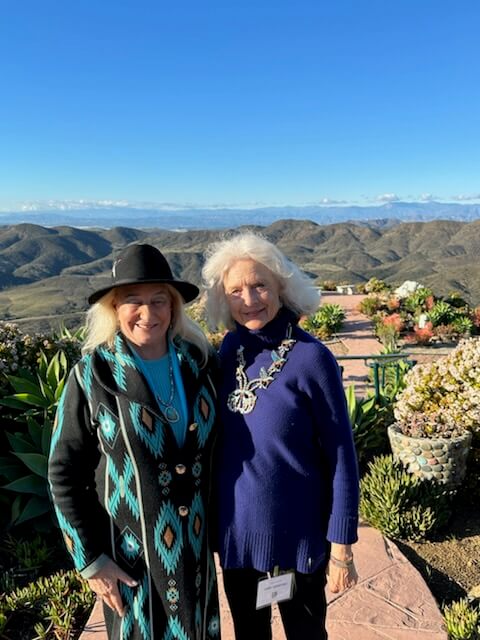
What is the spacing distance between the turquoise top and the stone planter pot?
283cm

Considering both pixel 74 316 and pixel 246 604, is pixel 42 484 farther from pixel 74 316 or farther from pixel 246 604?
pixel 74 316

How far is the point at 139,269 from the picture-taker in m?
1.76

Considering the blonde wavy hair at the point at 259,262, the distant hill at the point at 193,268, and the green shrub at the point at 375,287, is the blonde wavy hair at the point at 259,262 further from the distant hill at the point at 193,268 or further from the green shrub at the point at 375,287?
the distant hill at the point at 193,268

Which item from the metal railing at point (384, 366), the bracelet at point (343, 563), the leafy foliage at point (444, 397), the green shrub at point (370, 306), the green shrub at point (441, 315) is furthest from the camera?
the green shrub at point (370, 306)

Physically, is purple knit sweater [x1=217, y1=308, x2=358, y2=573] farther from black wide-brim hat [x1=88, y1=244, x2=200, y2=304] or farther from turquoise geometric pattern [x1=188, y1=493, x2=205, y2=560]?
black wide-brim hat [x1=88, y1=244, x2=200, y2=304]

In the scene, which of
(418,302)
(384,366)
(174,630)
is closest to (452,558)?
(174,630)

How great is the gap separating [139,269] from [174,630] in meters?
1.25

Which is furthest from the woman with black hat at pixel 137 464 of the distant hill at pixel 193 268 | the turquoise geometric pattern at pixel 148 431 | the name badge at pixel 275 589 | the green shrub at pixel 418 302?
the distant hill at pixel 193 268

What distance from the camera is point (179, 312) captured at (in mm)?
1926

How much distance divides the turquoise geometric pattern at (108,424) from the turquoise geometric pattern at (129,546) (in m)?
→ 0.31

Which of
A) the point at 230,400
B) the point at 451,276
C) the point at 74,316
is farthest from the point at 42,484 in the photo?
the point at 451,276

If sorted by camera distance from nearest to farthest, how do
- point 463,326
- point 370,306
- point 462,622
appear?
1. point 462,622
2. point 463,326
3. point 370,306

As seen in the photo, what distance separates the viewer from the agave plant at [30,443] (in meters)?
3.54

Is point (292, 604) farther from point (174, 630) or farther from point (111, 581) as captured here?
point (111, 581)
